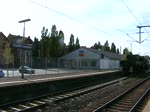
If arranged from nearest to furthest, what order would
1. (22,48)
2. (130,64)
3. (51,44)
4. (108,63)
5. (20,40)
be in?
(22,48)
(130,64)
(20,40)
(108,63)
(51,44)

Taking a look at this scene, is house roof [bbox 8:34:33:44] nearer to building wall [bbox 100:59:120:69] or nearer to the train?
the train

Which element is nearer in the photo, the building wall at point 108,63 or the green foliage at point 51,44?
the building wall at point 108,63

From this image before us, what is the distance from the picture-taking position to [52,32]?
10400 cm

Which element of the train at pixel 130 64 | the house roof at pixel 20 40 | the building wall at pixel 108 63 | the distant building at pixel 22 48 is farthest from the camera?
the building wall at pixel 108 63

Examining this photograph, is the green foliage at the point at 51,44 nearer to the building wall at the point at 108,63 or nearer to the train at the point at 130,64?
the building wall at the point at 108,63

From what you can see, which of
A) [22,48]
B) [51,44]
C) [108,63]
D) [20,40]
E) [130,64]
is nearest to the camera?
[22,48]

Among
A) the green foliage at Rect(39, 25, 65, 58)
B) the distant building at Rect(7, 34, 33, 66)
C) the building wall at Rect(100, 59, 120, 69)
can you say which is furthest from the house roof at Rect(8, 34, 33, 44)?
the building wall at Rect(100, 59, 120, 69)

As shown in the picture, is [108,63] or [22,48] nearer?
[22,48]

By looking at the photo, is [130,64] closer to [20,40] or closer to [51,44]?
[20,40]

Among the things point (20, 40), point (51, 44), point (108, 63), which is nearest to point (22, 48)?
point (20, 40)

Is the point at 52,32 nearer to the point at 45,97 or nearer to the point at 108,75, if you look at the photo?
the point at 108,75

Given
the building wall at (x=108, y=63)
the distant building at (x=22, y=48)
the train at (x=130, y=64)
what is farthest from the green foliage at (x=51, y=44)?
the train at (x=130, y=64)

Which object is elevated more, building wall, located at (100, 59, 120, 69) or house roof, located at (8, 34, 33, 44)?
house roof, located at (8, 34, 33, 44)

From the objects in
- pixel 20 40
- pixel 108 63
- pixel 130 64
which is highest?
pixel 20 40
